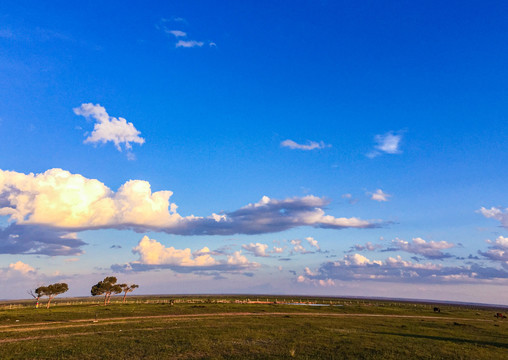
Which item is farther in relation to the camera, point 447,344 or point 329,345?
point 447,344

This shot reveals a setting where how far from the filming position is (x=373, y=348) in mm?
30438

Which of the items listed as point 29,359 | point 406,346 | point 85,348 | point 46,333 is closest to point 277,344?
point 406,346

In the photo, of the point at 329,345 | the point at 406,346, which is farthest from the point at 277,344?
the point at 406,346

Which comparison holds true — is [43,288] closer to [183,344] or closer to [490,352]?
[183,344]

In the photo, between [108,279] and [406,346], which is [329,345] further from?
[108,279]

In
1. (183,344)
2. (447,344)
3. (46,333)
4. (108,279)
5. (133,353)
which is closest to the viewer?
(133,353)

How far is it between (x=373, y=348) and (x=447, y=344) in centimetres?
1137

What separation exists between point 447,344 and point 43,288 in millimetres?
123486

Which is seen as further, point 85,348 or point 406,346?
point 406,346

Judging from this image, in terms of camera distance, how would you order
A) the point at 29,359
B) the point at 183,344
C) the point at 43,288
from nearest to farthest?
1. the point at 29,359
2. the point at 183,344
3. the point at 43,288

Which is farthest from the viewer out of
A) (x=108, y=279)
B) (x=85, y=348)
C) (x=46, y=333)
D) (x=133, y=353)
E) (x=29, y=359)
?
(x=108, y=279)

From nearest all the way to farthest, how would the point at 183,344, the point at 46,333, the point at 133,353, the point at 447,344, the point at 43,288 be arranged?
1. the point at 133,353
2. the point at 183,344
3. the point at 447,344
4. the point at 46,333
5. the point at 43,288

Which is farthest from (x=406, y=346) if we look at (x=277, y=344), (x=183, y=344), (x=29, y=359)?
(x=29, y=359)

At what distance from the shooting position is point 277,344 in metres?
32.2
